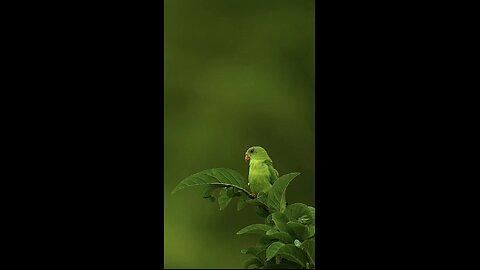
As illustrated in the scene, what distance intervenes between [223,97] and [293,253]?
443mm

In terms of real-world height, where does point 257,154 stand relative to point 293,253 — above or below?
above

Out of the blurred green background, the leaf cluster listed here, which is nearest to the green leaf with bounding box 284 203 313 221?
the leaf cluster

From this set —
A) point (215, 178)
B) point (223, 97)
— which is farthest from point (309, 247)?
point (223, 97)

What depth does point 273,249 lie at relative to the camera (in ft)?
1.98

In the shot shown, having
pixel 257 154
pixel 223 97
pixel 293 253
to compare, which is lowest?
pixel 293 253

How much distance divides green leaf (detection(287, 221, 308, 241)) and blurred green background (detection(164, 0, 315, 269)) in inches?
10.5

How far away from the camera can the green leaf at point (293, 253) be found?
604mm

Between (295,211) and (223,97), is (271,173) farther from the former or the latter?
(223,97)

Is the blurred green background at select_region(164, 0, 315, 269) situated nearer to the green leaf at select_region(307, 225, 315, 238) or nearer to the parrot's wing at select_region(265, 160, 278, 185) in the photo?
the parrot's wing at select_region(265, 160, 278, 185)

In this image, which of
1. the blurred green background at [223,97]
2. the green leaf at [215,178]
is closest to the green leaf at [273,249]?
the green leaf at [215,178]
